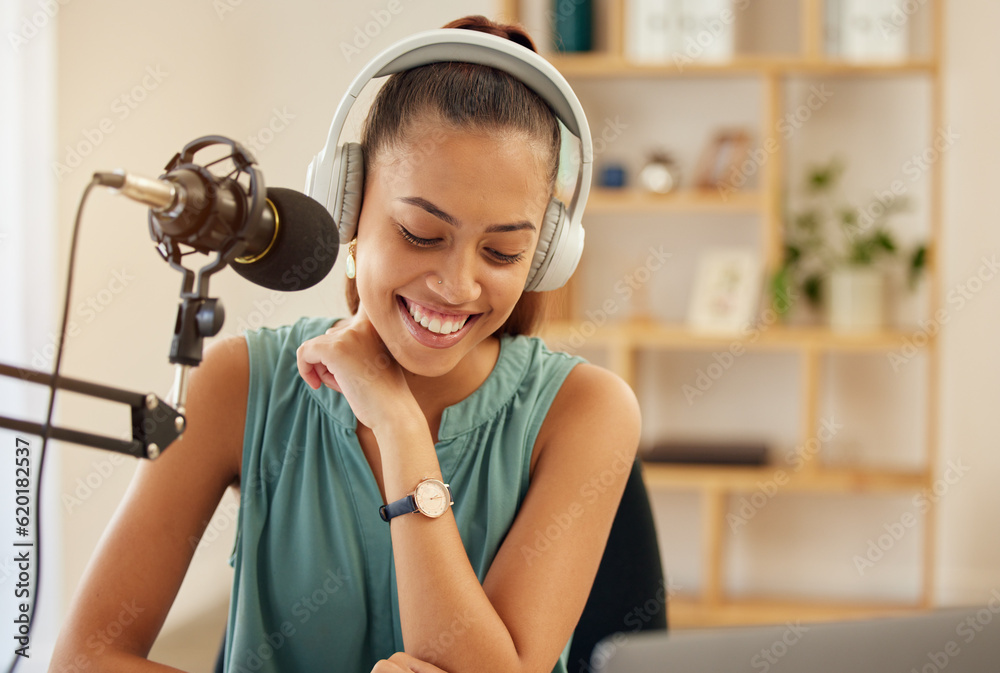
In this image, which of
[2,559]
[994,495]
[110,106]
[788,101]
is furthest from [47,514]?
[994,495]

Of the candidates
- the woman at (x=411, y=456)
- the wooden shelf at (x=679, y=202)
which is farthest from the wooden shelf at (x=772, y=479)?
the woman at (x=411, y=456)

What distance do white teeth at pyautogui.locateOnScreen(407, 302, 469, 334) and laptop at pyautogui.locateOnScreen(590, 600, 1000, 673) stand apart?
54 centimetres

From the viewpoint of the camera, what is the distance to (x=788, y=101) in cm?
321

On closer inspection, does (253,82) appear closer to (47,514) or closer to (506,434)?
(47,514)

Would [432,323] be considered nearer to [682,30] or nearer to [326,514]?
[326,514]

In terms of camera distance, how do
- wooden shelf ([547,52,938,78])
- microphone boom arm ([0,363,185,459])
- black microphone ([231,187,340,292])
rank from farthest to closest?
wooden shelf ([547,52,938,78])
black microphone ([231,187,340,292])
microphone boom arm ([0,363,185,459])

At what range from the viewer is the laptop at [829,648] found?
0.57 meters

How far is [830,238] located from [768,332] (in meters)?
0.48

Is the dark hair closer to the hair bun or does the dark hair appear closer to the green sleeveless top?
the hair bun

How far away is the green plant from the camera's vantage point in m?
3.07

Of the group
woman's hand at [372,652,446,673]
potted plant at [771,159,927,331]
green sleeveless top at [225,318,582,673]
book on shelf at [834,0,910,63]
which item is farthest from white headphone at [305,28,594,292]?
book on shelf at [834,0,910,63]

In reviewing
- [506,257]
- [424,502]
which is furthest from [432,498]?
[506,257]

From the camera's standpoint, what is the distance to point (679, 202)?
9.91ft

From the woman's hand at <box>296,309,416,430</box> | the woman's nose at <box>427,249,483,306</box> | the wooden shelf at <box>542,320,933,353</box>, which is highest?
the woman's nose at <box>427,249,483,306</box>
